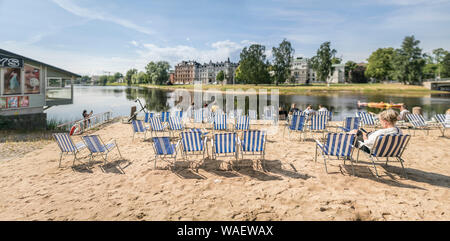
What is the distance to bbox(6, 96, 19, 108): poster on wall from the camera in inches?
541

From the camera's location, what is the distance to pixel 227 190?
4.37 meters

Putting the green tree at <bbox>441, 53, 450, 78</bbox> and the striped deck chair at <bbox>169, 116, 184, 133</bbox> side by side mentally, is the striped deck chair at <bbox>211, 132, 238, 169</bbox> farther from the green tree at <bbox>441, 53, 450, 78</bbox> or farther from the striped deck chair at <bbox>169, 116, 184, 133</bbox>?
Answer: the green tree at <bbox>441, 53, 450, 78</bbox>

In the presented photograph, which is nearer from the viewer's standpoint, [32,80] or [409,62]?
[32,80]

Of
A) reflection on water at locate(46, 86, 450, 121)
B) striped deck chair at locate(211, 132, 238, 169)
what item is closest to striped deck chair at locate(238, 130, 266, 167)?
striped deck chair at locate(211, 132, 238, 169)

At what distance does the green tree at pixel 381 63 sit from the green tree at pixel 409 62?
30.7ft

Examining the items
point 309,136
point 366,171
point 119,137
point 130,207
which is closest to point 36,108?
point 119,137

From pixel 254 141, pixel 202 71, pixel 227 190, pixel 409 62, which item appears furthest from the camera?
pixel 202 71

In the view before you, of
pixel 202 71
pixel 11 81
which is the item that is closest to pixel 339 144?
pixel 11 81

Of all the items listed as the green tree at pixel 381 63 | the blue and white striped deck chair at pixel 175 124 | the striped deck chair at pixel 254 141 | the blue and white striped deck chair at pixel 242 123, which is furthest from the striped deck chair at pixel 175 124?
the green tree at pixel 381 63

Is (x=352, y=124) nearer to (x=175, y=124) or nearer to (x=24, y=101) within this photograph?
(x=175, y=124)

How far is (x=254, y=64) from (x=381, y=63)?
44.2m

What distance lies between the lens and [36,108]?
51.2 ft
